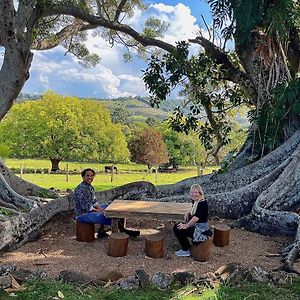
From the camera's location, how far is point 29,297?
4.50m

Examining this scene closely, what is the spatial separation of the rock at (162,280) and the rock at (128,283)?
197mm

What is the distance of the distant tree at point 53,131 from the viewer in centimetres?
2770

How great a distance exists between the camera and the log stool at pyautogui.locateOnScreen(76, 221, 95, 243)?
673 centimetres

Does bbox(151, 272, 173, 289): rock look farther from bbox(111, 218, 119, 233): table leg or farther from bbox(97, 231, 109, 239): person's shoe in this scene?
bbox(97, 231, 109, 239): person's shoe

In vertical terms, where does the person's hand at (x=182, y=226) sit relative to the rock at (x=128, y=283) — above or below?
above

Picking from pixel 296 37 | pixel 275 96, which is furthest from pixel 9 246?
pixel 296 37

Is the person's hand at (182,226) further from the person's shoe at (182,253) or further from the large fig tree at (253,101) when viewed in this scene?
the large fig tree at (253,101)

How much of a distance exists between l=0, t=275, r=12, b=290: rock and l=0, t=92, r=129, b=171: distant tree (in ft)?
75.7

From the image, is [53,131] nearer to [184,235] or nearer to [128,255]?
[128,255]

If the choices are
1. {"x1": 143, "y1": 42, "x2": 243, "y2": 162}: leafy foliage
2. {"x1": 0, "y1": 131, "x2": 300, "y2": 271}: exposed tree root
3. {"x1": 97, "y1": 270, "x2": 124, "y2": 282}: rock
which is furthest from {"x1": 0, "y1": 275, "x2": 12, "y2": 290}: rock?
{"x1": 143, "y1": 42, "x2": 243, "y2": 162}: leafy foliage

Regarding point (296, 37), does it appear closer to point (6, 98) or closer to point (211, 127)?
point (211, 127)

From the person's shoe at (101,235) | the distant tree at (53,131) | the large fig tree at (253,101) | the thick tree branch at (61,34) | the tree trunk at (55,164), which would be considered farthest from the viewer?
the tree trunk at (55,164)

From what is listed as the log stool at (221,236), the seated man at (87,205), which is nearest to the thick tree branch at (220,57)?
the log stool at (221,236)

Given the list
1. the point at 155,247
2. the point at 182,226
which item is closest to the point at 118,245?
the point at 155,247
